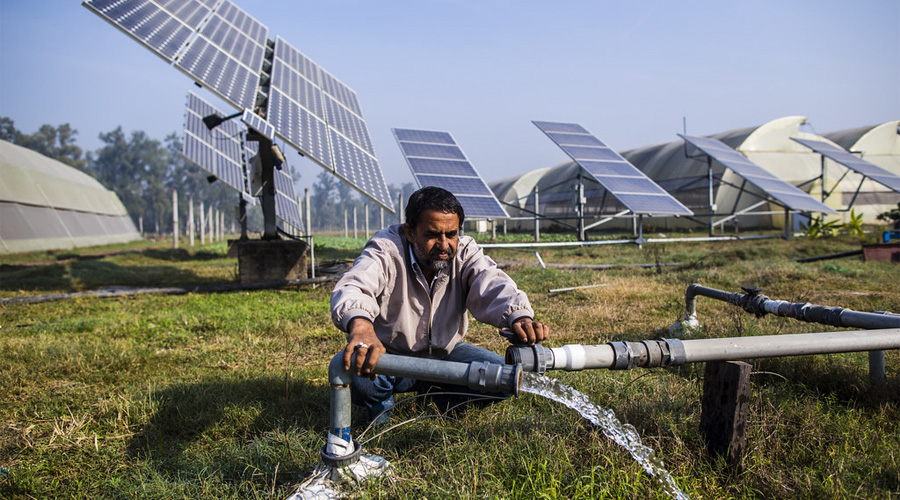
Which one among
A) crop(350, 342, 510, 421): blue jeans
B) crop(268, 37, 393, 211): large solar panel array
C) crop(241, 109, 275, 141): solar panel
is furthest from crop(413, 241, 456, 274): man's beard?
crop(241, 109, 275, 141): solar panel

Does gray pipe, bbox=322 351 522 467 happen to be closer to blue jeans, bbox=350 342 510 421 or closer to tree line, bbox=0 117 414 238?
blue jeans, bbox=350 342 510 421

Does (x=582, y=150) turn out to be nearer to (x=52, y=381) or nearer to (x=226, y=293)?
(x=226, y=293)

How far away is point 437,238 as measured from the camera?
268 centimetres

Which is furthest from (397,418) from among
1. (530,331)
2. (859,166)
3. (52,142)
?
(52,142)

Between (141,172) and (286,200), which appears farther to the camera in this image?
(141,172)

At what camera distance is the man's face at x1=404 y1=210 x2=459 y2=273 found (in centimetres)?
267

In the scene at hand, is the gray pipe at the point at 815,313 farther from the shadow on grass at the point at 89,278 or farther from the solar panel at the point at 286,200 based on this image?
the solar panel at the point at 286,200

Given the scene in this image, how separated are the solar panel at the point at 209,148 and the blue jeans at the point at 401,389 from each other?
499 inches

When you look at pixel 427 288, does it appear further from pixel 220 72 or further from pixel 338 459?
pixel 220 72

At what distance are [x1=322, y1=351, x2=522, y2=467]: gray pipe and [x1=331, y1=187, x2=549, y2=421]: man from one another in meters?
0.65

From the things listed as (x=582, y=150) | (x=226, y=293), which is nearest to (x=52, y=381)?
(x=226, y=293)

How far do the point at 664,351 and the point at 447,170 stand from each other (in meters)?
9.71

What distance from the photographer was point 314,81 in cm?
1186

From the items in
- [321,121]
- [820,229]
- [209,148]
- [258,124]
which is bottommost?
[820,229]
